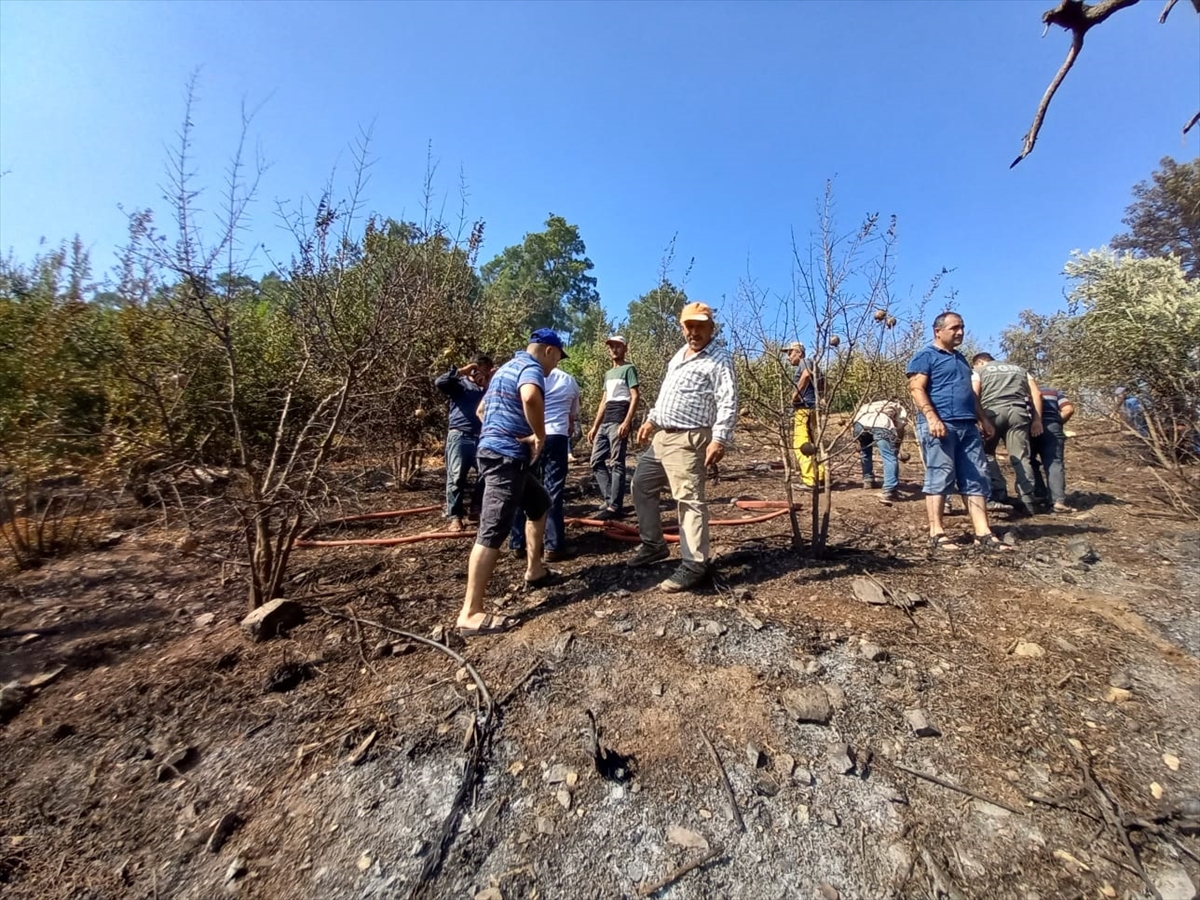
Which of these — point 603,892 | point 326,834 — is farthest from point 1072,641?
point 326,834

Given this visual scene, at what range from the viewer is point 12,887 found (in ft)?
5.74

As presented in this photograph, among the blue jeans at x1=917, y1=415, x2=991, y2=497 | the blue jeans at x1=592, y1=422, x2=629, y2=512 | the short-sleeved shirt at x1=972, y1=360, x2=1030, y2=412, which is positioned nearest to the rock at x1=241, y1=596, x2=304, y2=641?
the blue jeans at x1=592, y1=422, x2=629, y2=512

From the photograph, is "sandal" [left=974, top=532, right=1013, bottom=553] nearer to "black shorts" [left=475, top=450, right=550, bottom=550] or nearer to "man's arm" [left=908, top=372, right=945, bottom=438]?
"man's arm" [left=908, top=372, right=945, bottom=438]

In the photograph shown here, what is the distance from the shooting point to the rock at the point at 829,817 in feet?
6.06

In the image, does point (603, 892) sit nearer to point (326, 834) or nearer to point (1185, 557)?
point (326, 834)

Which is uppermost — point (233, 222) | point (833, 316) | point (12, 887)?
point (233, 222)

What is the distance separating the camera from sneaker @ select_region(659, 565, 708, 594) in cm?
339

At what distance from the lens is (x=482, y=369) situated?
16.0 ft

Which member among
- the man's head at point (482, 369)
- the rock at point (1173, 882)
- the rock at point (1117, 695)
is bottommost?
the rock at point (1173, 882)

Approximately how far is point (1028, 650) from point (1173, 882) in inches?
47.9

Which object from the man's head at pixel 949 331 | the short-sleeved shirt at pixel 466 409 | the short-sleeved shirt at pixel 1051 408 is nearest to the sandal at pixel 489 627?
the short-sleeved shirt at pixel 466 409

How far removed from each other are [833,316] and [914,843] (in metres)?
3.05

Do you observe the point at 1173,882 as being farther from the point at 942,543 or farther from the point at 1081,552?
the point at 1081,552

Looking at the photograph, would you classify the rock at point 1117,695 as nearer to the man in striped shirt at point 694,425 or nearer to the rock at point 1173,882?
the rock at point 1173,882
